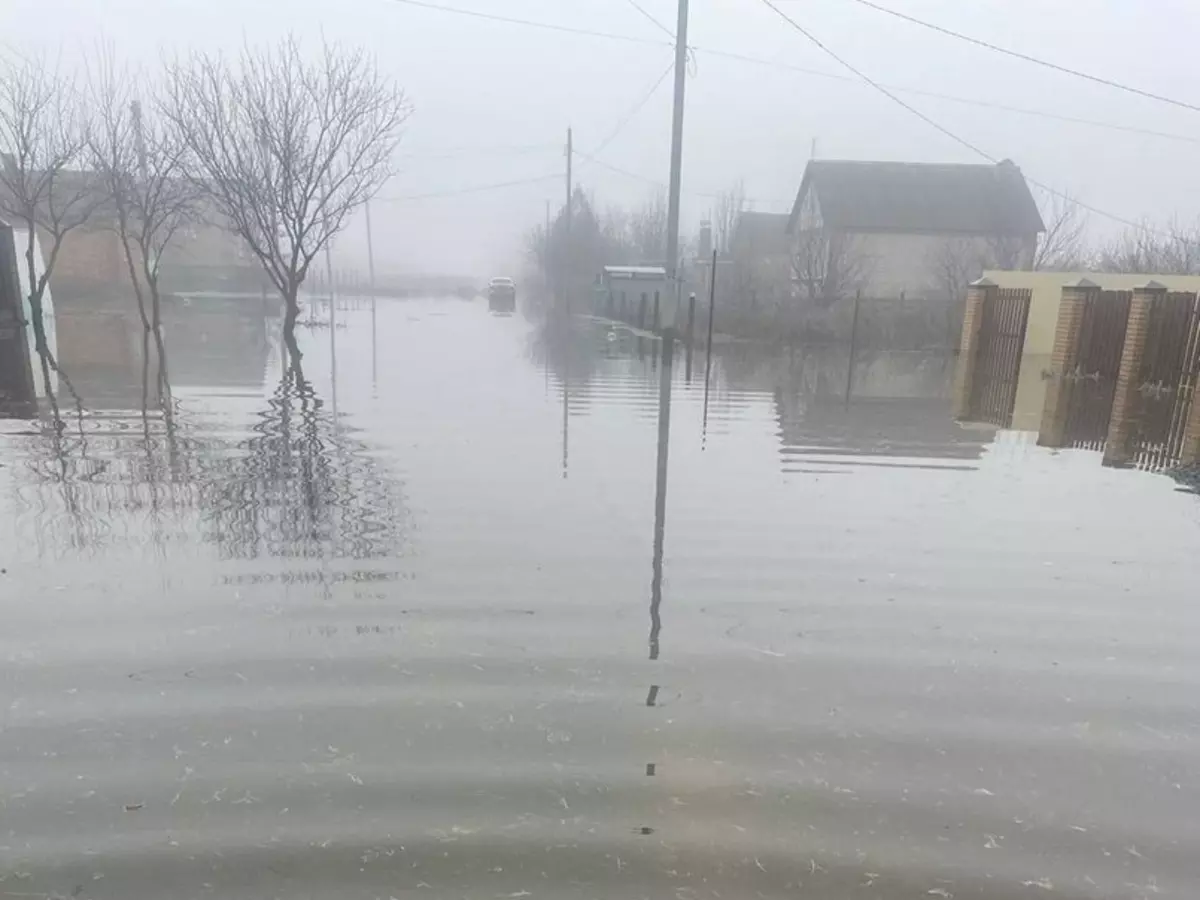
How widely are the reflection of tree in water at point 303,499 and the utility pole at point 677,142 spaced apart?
14.0m

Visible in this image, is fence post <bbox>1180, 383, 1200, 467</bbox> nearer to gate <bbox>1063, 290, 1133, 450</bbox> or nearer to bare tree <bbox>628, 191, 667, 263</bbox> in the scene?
gate <bbox>1063, 290, 1133, 450</bbox>

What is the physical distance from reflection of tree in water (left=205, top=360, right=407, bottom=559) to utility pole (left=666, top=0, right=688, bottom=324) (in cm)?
1396

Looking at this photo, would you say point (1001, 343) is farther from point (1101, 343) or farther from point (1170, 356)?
point (1170, 356)

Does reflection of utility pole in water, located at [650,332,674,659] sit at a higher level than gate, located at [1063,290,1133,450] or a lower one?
lower

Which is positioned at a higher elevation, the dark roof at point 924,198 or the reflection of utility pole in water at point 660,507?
the dark roof at point 924,198

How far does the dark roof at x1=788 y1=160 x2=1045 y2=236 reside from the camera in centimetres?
4223

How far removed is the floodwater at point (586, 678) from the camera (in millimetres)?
2855

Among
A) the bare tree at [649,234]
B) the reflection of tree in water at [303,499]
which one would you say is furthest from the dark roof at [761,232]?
the reflection of tree in water at [303,499]

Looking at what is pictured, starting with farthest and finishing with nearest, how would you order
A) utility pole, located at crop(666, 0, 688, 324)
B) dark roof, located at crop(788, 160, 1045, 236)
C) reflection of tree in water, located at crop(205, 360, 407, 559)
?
dark roof, located at crop(788, 160, 1045, 236), utility pole, located at crop(666, 0, 688, 324), reflection of tree in water, located at crop(205, 360, 407, 559)

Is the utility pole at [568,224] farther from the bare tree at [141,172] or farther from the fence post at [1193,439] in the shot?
the fence post at [1193,439]

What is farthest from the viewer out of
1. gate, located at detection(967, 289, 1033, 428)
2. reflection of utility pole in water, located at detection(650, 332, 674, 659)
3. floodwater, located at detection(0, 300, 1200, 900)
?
gate, located at detection(967, 289, 1033, 428)

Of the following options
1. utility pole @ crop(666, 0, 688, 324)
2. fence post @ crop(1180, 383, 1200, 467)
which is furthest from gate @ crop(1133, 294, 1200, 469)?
utility pole @ crop(666, 0, 688, 324)

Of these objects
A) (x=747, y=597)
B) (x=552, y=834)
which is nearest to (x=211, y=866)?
(x=552, y=834)

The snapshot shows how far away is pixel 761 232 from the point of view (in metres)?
59.6
